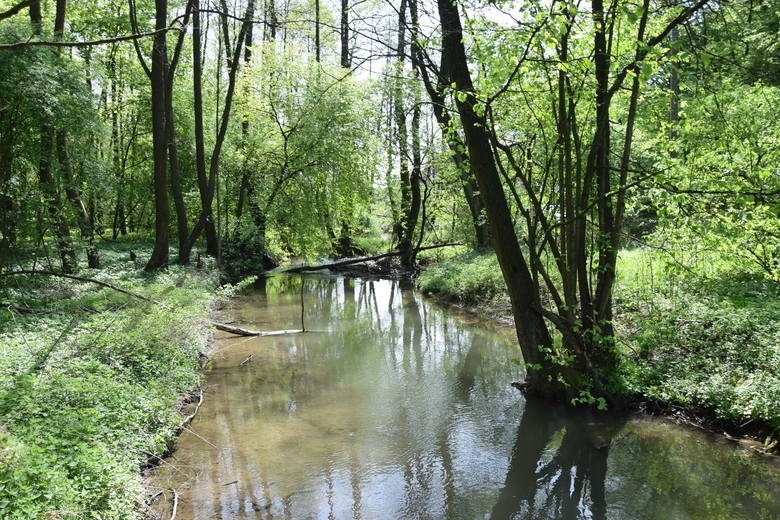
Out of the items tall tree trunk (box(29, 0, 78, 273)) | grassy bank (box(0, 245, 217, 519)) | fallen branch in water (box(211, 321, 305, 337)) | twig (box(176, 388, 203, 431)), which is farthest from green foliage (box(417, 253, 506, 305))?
tall tree trunk (box(29, 0, 78, 273))

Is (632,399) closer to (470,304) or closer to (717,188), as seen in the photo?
(717,188)

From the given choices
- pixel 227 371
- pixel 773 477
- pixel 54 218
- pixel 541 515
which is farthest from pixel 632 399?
pixel 54 218

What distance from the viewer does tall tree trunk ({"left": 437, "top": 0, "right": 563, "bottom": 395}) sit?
712 cm

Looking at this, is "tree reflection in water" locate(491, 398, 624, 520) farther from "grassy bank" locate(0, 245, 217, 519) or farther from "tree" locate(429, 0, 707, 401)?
"grassy bank" locate(0, 245, 217, 519)

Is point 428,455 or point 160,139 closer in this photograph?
point 428,455

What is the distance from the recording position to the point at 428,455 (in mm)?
6297

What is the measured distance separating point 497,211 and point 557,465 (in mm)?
3129

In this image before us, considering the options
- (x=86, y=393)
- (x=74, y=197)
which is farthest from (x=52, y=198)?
(x=86, y=393)

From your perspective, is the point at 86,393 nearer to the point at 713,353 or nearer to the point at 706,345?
the point at 713,353

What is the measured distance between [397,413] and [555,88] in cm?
471

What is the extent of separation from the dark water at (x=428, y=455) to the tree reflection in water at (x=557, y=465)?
2 centimetres

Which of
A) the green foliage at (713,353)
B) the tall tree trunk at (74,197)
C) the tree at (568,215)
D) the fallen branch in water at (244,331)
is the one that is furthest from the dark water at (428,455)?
the tall tree trunk at (74,197)

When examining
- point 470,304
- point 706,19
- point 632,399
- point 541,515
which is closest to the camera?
point 541,515

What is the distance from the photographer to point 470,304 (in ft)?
48.0
